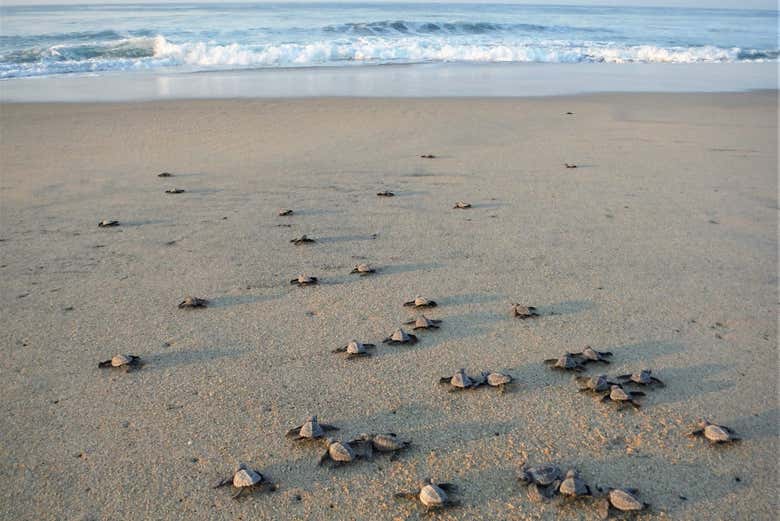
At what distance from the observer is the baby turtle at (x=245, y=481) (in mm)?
2541

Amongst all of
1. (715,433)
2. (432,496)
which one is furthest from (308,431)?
(715,433)

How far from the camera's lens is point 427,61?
69.7 ft

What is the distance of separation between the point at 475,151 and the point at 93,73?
1314cm

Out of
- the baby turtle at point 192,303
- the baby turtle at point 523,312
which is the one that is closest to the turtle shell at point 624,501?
the baby turtle at point 523,312

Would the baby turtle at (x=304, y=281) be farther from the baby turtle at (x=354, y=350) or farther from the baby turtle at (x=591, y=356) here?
the baby turtle at (x=591, y=356)

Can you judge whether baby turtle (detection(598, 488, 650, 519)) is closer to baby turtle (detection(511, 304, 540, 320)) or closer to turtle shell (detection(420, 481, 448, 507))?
turtle shell (detection(420, 481, 448, 507))

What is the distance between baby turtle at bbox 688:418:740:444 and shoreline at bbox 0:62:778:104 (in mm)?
10395

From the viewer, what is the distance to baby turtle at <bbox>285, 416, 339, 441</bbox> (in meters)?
2.83

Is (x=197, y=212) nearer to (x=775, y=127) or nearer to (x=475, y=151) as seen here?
(x=475, y=151)

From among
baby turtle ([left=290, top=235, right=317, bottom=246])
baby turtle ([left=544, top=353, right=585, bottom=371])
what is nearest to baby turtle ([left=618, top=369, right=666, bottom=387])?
baby turtle ([left=544, top=353, right=585, bottom=371])

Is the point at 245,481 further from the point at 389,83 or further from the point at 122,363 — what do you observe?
the point at 389,83

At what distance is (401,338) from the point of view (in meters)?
3.62

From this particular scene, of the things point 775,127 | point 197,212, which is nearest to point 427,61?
point 775,127

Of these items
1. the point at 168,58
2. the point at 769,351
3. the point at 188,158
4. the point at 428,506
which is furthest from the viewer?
the point at 168,58
